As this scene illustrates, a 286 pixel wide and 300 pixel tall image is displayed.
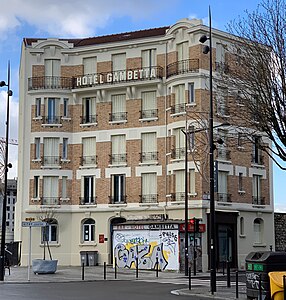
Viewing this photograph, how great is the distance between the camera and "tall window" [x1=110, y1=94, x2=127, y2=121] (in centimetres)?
4916

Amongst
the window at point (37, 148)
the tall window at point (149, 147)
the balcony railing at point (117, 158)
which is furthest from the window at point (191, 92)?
the window at point (37, 148)

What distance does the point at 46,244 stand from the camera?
48719mm

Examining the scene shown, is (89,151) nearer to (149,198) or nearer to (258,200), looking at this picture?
(149,198)

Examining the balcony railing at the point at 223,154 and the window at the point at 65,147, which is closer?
the balcony railing at the point at 223,154

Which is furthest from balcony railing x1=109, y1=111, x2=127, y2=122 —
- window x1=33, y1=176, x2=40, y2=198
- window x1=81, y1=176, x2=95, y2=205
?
window x1=33, y1=176, x2=40, y2=198

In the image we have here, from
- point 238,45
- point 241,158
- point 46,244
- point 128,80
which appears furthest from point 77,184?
point 238,45

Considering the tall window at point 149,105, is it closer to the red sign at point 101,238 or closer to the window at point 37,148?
the window at point 37,148

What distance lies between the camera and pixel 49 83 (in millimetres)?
50562

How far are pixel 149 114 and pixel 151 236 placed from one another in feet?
31.8

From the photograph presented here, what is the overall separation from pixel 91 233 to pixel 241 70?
90.3 feet

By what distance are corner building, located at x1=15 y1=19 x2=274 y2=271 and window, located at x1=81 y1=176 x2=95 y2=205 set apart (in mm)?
80

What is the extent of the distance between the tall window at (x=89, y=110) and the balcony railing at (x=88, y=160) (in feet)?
9.04

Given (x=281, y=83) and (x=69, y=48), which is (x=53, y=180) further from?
(x=281, y=83)

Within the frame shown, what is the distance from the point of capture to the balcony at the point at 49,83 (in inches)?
1987
